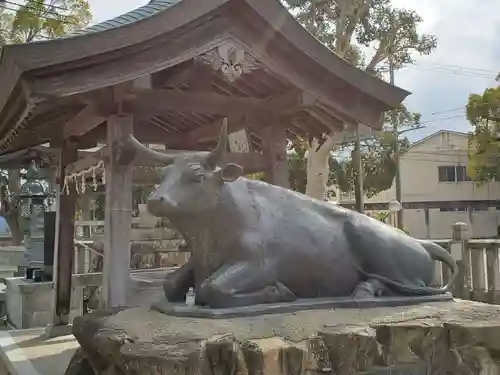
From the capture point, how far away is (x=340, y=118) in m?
5.11

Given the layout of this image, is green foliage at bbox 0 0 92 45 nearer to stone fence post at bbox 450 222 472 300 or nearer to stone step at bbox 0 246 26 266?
stone step at bbox 0 246 26 266

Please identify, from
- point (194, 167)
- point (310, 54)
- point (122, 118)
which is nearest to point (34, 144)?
point (122, 118)

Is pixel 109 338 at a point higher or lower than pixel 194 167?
lower

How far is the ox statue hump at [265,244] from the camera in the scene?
3.05m

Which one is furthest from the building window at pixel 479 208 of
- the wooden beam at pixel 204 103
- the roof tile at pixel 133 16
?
the roof tile at pixel 133 16

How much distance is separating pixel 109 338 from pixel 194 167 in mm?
1015

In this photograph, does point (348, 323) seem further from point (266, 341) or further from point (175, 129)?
point (175, 129)

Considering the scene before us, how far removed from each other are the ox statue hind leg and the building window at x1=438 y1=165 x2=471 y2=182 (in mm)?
29568

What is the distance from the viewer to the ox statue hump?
305 cm

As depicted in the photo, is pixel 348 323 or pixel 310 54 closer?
pixel 348 323

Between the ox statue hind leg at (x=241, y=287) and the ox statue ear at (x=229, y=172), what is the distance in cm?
49

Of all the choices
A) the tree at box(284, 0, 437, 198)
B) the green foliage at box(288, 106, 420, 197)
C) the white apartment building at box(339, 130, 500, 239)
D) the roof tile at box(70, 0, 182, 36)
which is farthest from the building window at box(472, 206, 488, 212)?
the roof tile at box(70, 0, 182, 36)

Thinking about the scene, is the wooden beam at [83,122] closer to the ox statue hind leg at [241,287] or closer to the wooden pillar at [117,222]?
the wooden pillar at [117,222]

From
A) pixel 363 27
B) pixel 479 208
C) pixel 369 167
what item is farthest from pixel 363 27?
pixel 479 208
